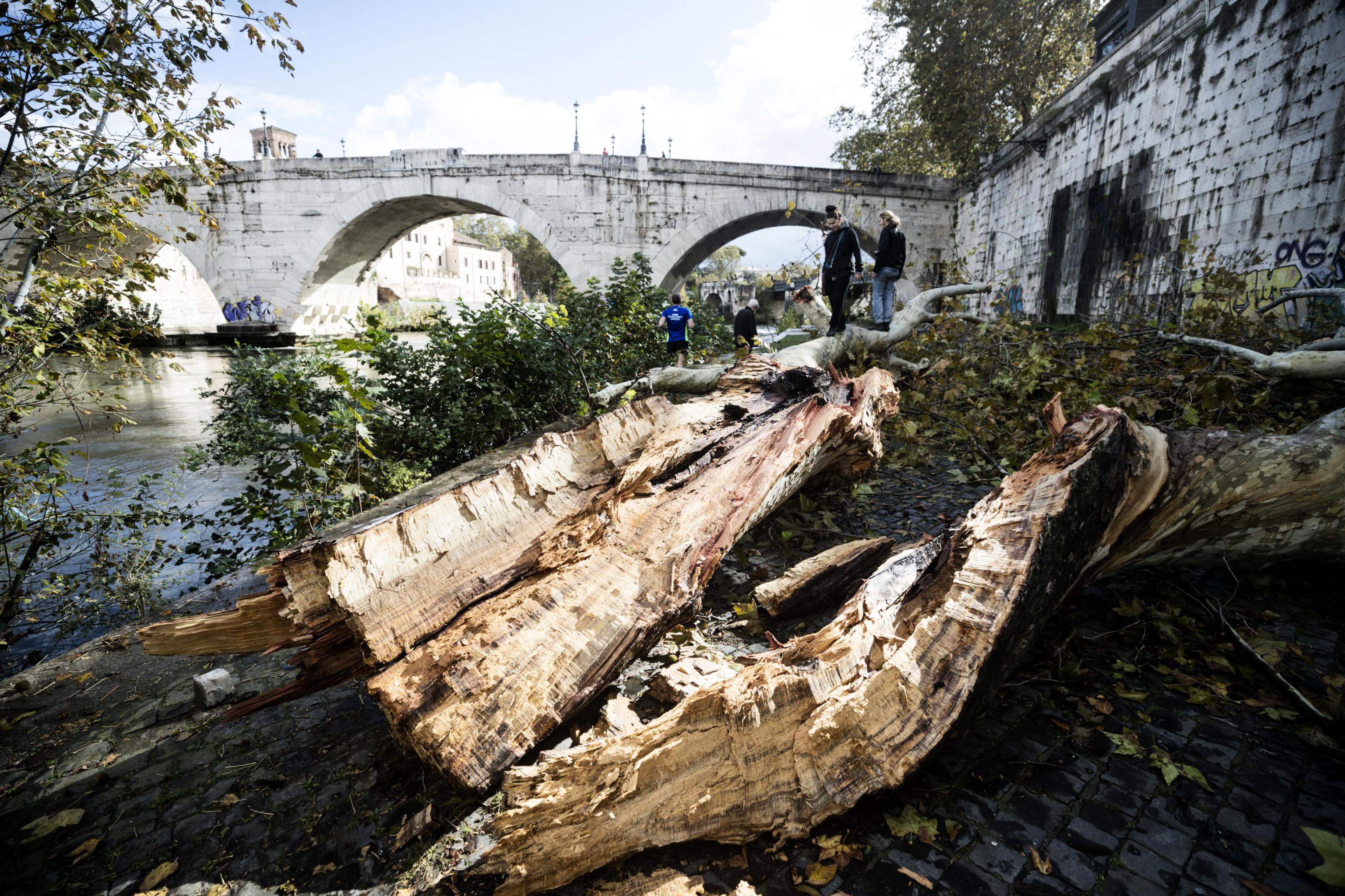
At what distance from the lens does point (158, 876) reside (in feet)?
5.86

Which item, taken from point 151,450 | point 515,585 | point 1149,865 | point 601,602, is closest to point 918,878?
point 1149,865

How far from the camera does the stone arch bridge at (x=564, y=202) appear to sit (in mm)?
20453

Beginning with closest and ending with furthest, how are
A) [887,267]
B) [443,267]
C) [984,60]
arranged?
[887,267] → [984,60] → [443,267]

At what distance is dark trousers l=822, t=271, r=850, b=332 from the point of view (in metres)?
7.49

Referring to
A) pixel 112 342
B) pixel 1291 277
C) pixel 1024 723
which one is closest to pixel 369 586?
pixel 1024 723

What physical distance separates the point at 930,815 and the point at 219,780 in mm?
2572

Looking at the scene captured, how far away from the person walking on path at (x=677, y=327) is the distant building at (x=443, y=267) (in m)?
42.0

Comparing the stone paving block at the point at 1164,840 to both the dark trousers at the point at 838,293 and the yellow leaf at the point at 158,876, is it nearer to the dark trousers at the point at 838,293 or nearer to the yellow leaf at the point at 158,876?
the yellow leaf at the point at 158,876

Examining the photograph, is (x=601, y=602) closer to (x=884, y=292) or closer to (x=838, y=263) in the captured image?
(x=838, y=263)

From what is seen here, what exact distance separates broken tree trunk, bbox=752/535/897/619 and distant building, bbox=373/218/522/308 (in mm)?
48539

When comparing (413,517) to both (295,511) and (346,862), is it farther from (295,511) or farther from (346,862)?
(295,511)

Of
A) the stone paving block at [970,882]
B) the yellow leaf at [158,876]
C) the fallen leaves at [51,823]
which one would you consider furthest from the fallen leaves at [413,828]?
the stone paving block at [970,882]

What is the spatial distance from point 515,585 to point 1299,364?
5.31 m

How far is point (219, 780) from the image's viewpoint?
2184mm
